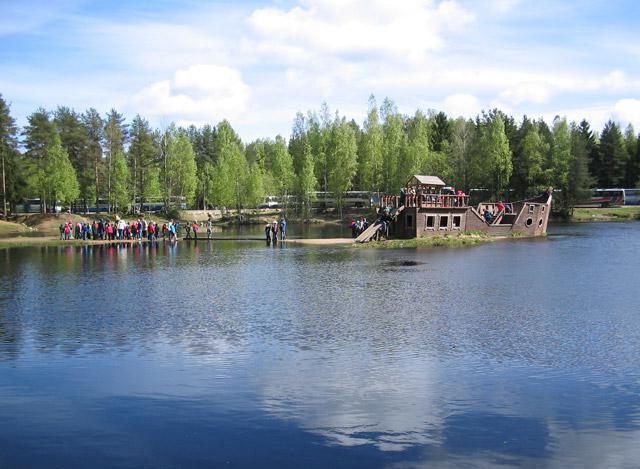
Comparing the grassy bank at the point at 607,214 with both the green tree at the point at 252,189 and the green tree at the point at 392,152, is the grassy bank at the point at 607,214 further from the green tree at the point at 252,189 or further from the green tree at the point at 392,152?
the green tree at the point at 252,189

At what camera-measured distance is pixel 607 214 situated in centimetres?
12206

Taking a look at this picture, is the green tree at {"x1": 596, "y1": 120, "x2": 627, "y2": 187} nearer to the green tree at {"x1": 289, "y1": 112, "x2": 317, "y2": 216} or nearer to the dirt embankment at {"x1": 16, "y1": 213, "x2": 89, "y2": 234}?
the green tree at {"x1": 289, "y1": 112, "x2": 317, "y2": 216}

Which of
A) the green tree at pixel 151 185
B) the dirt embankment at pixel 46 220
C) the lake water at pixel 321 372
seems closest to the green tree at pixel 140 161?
the green tree at pixel 151 185

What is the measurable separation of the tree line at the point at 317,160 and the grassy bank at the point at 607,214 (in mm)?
3478

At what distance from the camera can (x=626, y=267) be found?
4291cm

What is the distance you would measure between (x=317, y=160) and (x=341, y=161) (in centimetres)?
898

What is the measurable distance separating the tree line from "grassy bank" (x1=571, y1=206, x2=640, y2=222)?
348cm

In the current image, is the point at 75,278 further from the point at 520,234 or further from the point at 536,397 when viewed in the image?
the point at 520,234

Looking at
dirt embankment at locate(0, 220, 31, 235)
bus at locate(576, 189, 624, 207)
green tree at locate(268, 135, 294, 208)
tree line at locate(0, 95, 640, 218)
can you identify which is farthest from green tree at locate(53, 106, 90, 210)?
bus at locate(576, 189, 624, 207)

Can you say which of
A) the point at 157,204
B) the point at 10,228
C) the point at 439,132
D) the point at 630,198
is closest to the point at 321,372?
the point at 10,228

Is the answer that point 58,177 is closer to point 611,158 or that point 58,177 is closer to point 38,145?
point 38,145

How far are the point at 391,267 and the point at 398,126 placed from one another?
85.3 metres

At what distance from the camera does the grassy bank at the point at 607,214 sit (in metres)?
118

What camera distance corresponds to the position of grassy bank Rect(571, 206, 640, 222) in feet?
389
